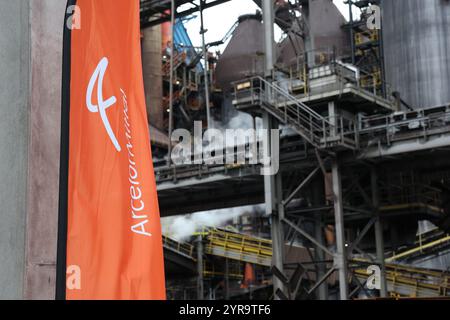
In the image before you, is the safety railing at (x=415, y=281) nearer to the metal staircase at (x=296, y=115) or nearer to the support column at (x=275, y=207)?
the support column at (x=275, y=207)

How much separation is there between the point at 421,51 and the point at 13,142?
105 ft

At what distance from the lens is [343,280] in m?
28.9

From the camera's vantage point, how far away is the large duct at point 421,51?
3650cm

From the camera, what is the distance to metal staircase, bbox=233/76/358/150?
2920 centimetres

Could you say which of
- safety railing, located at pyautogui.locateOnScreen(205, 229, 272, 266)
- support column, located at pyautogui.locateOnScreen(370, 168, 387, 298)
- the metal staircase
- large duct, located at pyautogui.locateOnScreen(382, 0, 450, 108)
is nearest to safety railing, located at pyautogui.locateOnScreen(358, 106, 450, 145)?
the metal staircase

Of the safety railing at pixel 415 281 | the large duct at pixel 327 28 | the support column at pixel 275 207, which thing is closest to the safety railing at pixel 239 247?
the safety railing at pixel 415 281

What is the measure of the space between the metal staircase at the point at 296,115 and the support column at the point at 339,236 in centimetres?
136

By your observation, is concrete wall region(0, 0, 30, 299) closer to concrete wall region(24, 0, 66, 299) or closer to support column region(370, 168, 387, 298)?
concrete wall region(24, 0, 66, 299)

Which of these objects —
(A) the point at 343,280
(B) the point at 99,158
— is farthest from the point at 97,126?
(A) the point at 343,280

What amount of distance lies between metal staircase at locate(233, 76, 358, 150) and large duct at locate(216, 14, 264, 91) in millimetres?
20825

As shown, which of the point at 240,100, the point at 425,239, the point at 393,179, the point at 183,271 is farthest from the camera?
the point at 183,271

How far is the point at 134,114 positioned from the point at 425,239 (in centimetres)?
3734

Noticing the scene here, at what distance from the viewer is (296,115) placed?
103 ft
